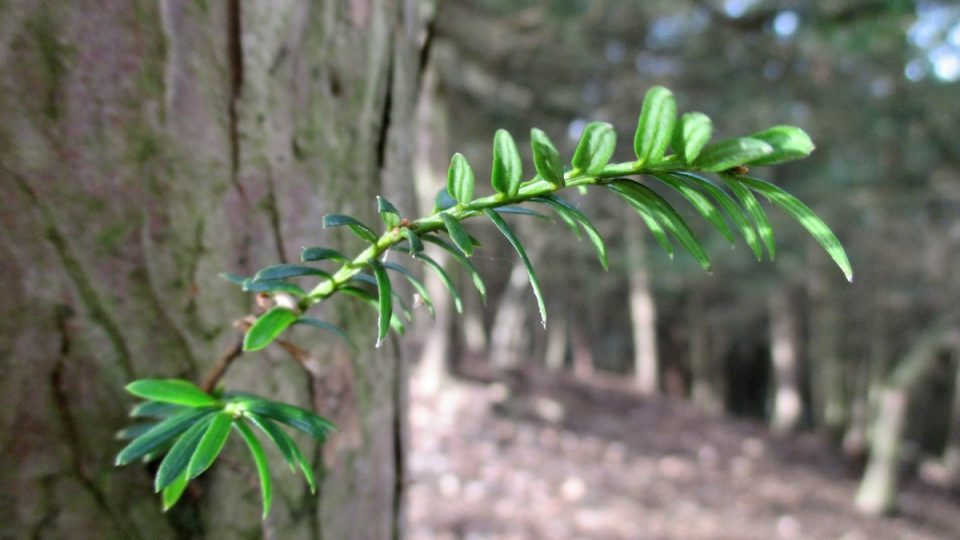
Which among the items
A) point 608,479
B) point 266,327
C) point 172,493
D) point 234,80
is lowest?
point 608,479

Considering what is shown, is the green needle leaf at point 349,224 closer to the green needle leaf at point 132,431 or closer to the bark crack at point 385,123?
the green needle leaf at point 132,431

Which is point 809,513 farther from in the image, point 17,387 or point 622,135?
point 17,387

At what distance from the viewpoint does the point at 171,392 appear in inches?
18.4

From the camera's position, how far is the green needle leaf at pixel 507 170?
1.25 feet

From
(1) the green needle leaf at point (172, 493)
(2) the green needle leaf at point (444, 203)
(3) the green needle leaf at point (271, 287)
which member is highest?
(2) the green needle leaf at point (444, 203)

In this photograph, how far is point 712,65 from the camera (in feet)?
20.2

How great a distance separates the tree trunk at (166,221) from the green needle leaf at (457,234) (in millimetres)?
352

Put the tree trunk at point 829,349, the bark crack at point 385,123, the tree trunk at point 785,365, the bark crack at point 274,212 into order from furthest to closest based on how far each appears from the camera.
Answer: the tree trunk at point 785,365
the tree trunk at point 829,349
the bark crack at point 385,123
the bark crack at point 274,212

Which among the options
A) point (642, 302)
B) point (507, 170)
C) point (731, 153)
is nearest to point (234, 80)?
point (507, 170)

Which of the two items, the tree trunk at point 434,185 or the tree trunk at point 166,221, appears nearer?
the tree trunk at point 166,221

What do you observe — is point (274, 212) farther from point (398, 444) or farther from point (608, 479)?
point (608, 479)

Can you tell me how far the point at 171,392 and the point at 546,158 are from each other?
308 mm

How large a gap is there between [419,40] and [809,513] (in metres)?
5.57

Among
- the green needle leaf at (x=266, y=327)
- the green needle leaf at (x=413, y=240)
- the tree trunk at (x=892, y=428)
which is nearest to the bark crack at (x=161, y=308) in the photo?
the green needle leaf at (x=266, y=327)
